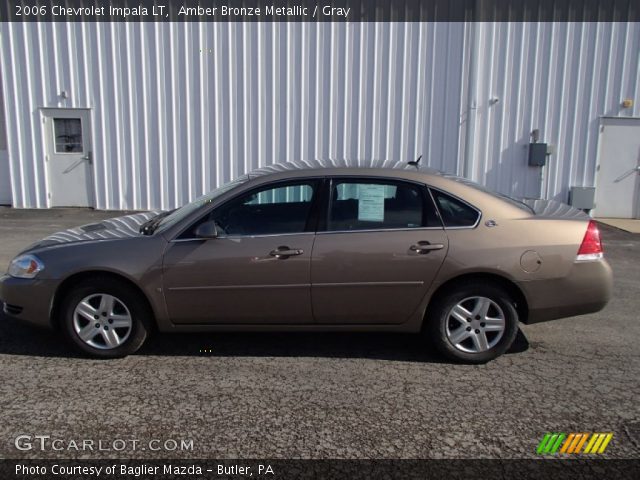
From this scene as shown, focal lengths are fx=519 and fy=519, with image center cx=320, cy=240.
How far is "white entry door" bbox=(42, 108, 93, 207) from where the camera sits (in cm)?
1135

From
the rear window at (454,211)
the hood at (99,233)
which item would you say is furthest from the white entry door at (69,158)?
the rear window at (454,211)

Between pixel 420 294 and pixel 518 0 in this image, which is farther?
pixel 518 0

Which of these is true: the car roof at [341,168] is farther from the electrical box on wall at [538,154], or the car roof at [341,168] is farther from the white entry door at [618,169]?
the white entry door at [618,169]

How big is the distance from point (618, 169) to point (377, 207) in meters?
9.19

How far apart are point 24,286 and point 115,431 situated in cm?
160

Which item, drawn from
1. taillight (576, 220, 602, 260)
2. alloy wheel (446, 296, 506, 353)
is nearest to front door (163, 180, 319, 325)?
alloy wheel (446, 296, 506, 353)

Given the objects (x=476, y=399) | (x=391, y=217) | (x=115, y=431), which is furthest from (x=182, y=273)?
(x=476, y=399)

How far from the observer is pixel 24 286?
3.96 meters

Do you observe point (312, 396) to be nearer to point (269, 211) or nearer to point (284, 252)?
point (284, 252)

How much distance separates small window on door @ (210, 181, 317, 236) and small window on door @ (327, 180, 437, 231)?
221 mm

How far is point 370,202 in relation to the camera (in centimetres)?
398

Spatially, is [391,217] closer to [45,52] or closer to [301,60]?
[301,60]

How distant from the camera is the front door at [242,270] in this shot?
384 centimetres

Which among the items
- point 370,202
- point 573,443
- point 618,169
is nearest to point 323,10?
point 618,169
